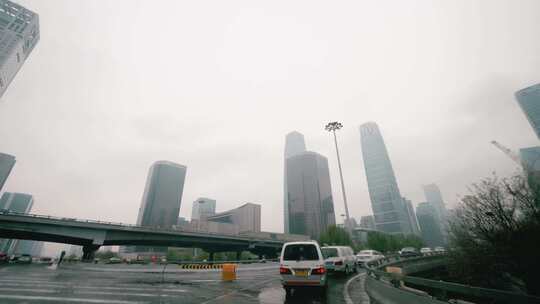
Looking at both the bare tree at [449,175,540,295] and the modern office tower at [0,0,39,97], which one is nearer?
the bare tree at [449,175,540,295]

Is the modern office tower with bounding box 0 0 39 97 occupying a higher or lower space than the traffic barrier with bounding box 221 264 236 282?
higher

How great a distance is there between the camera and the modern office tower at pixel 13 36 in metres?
104

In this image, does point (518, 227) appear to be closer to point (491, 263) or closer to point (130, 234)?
point (491, 263)

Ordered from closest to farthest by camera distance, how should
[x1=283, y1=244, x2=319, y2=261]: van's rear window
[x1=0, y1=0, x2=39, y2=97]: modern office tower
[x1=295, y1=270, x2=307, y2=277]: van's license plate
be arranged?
[x1=295, y1=270, x2=307, y2=277]: van's license plate
[x1=283, y1=244, x2=319, y2=261]: van's rear window
[x1=0, y1=0, x2=39, y2=97]: modern office tower

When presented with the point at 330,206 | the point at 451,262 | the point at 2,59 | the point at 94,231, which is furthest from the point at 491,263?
the point at 2,59

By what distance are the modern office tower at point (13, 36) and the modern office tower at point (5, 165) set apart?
89919mm

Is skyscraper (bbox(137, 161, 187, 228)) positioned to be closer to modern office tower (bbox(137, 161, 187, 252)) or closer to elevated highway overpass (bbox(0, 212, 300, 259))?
modern office tower (bbox(137, 161, 187, 252))

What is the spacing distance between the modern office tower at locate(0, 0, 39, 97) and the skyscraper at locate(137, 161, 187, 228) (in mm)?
99578

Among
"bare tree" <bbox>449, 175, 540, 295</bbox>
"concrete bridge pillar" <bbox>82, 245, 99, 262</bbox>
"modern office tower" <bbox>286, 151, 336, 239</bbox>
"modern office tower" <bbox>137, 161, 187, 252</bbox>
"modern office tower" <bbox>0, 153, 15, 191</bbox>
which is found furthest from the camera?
"modern office tower" <bbox>137, 161, 187, 252</bbox>

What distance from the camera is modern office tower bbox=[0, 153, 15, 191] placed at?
161875mm

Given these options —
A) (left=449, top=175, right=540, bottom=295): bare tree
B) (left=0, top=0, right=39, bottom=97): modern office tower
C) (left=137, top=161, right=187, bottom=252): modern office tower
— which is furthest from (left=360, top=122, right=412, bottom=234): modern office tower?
(left=0, top=0, right=39, bottom=97): modern office tower

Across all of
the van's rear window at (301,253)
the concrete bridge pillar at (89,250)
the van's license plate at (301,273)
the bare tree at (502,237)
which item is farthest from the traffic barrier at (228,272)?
the concrete bridge pillar at (89,250)

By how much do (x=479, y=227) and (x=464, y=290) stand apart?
1387 centimetres

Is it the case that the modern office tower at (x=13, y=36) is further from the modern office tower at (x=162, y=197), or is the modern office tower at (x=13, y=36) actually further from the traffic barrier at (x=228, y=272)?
the traffic barrier at (x=228, y=272)
